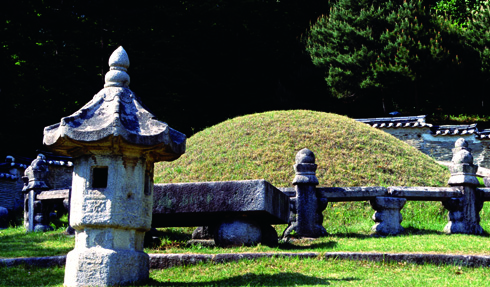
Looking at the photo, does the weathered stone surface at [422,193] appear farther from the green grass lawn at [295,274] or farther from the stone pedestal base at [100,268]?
the stone pedestal base at [100,268]

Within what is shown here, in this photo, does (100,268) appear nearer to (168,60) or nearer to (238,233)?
(238,233)

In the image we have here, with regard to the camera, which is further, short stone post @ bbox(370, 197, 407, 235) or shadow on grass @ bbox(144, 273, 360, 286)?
short stone post @ bbox(370, 197, 407, 235)

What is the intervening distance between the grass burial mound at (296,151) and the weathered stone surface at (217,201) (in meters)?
4.86

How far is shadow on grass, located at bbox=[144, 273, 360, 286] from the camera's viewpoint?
4.93 m

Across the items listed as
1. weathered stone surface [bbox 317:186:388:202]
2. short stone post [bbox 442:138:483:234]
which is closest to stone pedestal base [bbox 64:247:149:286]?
weathered stone surface [bbox 317:186:388:202]

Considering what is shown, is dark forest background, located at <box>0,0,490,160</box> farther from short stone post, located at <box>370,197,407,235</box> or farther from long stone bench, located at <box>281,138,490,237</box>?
short stone post, located at <box>370,197,407,235</box>

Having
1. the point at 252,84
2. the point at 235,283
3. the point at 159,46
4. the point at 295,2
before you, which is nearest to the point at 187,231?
the point at 235,283

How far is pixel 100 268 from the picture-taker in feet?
14.8

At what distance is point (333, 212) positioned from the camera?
34.4 feet

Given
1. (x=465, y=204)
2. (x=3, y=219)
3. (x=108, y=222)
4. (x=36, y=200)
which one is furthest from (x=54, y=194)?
(x=465, y=204)

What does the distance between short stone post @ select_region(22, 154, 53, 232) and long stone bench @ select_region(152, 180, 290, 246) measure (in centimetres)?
444

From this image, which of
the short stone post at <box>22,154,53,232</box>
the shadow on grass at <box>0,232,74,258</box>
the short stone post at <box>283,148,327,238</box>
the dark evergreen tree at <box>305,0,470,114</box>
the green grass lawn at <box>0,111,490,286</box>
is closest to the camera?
the green grass lawn at <box>0,111,490,286</box>

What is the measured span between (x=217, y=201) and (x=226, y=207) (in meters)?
0.14

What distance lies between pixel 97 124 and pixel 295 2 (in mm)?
24772
